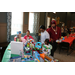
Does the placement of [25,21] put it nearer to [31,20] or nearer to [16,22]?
[31,20]

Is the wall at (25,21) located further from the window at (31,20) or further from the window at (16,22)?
the window at (31,20)

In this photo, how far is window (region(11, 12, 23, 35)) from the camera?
507 centimetres

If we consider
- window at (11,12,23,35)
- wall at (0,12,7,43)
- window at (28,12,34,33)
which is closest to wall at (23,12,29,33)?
window at (11,12,23,35)

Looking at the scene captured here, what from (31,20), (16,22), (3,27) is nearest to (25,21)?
(31,20)

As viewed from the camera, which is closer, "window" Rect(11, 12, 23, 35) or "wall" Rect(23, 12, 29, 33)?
"window" Rect(11, 12, 23, 35)

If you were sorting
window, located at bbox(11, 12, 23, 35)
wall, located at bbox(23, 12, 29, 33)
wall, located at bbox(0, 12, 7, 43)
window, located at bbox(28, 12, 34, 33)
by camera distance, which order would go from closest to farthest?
wall, located at bbox(0, 12, 7, 43) → window, located at bbox(11, 12, 23, 35) → wall, located at bbox(23, 12, 29, 33) → window, located at bbox(28, 12, 34, 33)

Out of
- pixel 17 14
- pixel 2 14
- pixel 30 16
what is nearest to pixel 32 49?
pixel 2 14

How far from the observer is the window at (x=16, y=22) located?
5074 millimetres

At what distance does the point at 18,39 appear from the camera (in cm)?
181

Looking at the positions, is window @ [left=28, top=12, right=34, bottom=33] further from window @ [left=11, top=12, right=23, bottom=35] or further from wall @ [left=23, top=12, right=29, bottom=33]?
window @ [left=11, top=12, right=23, bottom=35]

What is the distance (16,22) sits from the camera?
209 inches

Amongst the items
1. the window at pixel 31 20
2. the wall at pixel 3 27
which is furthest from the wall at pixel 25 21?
the wall at pixel 3 27

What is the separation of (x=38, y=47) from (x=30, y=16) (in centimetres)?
497
